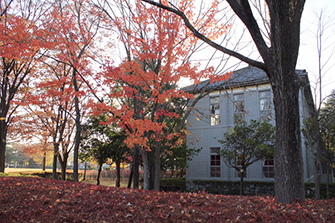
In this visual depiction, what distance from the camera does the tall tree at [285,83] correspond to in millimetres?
4863

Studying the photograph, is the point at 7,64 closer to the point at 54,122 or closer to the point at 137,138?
the point at 54,122

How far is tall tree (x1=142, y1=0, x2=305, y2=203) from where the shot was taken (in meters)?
4.86

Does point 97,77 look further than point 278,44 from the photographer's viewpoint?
Yes

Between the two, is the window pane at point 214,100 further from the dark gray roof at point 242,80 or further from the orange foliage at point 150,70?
the orange foliage at point 150,70

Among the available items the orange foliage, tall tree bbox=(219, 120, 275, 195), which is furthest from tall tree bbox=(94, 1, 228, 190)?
tall tree bbox=(219, 120, 275, 195)

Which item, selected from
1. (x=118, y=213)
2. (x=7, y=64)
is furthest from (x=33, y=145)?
(x=118, y=213)

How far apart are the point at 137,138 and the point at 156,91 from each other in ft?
6.19

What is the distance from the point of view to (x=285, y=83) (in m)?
5.07

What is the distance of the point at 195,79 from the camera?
8242 millimetres

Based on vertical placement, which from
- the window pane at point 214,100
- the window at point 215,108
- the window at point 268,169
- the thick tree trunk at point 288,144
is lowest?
the window at point 268,169

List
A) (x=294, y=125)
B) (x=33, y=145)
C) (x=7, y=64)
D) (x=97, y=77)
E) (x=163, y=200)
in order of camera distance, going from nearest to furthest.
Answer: (x=163, y=200), (x=294, y=125), (x=97, y=77), (x=7, y=64), (x=33, y=145)

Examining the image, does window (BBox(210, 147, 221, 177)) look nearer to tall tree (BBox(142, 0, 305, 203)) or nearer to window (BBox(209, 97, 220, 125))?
window (BBox(209, 97, 220, 125))

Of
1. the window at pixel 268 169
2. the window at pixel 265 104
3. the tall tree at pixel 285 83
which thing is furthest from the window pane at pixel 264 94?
the tall tree at pixel 285 83

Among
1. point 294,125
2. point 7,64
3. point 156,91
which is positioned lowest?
point 294,125
